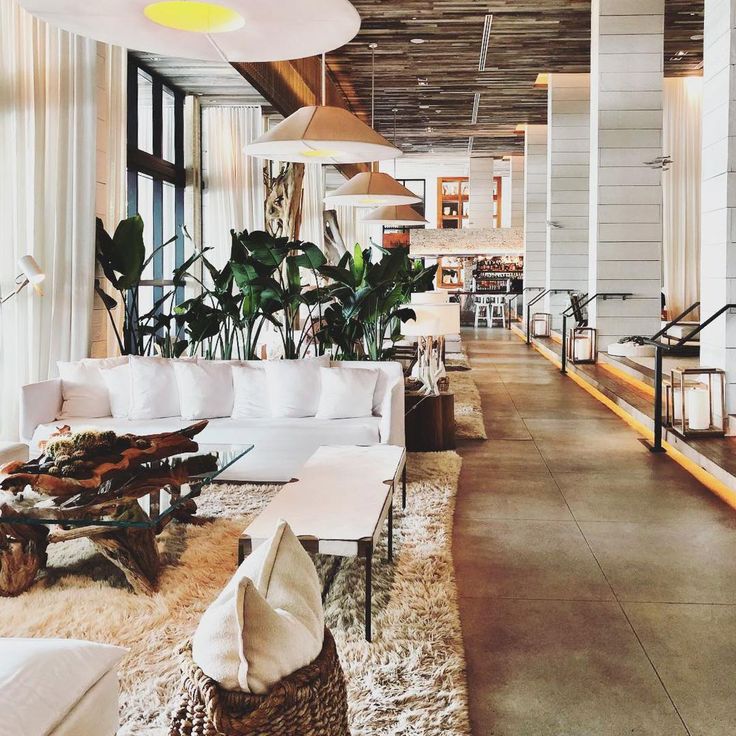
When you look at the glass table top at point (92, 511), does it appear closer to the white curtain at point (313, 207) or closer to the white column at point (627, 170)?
the white column at point (627, 170)

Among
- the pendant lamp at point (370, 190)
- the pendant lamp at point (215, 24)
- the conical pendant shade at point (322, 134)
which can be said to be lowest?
the pendant lamp at point (215, 24)

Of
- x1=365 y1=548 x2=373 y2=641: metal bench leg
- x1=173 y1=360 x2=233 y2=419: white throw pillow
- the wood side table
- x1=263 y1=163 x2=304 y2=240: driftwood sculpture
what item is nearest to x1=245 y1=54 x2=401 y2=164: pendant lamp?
x1=173 y1=360 x2=233 y2=419: white throw pillow

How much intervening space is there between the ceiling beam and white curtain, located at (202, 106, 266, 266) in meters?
0.87

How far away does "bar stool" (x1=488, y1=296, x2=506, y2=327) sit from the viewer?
894 inches

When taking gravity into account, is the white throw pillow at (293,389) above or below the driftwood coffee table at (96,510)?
above

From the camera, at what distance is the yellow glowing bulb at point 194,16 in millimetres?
2664

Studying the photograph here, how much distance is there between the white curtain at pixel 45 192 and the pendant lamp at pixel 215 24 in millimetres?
3315

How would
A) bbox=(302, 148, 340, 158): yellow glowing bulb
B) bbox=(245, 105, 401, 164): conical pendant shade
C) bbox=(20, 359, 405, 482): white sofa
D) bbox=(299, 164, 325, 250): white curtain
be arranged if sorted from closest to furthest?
1. bbox=(245, 105, 401, 164): conical pendant shade
2. bbox=(302, 148, 340, 158): yellow glowing bulb
3. bbox=(20, 359, 405, 482): white sofa
4. bbox=(299, 164, 325, 250): white curtain

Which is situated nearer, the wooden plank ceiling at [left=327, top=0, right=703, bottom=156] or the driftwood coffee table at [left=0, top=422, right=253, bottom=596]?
the driftwood coffee table at [left=0, top=422, right=253, bottom=596]

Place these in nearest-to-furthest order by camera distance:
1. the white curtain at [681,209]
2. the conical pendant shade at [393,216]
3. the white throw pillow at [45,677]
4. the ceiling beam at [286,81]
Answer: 1. the white throw pillow at [45,677]
2. the ceiling beam at [286,81]
3. the conical pendant shade at [393,216]
4. the white curtain at [681,209]

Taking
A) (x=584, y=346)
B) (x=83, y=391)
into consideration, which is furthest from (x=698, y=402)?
(x=584, y=346)

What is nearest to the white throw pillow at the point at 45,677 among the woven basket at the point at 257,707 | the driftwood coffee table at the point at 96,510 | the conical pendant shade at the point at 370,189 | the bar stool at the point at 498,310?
the woven basket at the point at 257,707

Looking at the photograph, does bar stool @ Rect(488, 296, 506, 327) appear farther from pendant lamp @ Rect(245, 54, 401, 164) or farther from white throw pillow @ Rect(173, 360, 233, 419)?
pendant lamp @ Rect(245, 54, 401, 164)

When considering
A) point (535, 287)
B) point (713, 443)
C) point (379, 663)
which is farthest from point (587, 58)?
point (379, 663)
